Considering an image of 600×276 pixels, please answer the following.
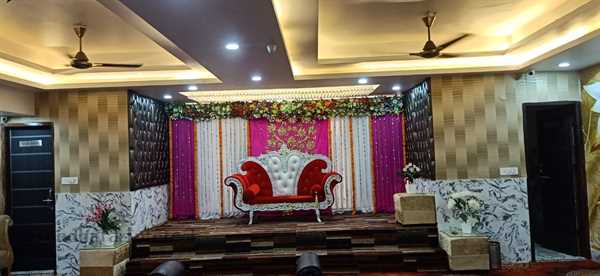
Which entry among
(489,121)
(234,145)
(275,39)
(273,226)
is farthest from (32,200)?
(489,121)

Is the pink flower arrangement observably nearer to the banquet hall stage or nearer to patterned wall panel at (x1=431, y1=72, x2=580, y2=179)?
the banquet hall stage

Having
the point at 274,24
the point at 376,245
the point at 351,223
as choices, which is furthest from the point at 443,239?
the point at 274,24

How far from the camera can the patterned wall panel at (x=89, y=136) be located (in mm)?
7062

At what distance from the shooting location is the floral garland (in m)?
8.91

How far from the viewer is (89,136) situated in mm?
7129

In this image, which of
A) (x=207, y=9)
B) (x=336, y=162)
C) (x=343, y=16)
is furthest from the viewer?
(x=336, y=162)

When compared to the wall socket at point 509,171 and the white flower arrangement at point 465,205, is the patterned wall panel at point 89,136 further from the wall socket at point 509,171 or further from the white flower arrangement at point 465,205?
the wall socket at point 509,171

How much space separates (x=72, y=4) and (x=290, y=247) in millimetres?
4136

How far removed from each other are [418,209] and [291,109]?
3.09 m

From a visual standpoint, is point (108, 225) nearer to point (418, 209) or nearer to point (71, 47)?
point (71, 47)

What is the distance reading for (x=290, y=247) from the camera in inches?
271

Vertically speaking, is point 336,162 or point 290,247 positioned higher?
point 336,162

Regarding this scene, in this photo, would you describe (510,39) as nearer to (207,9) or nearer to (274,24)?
(274,24)

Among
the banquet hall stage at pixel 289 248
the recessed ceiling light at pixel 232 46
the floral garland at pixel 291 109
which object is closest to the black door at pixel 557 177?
the banquet hall stage at pixel 289 248
